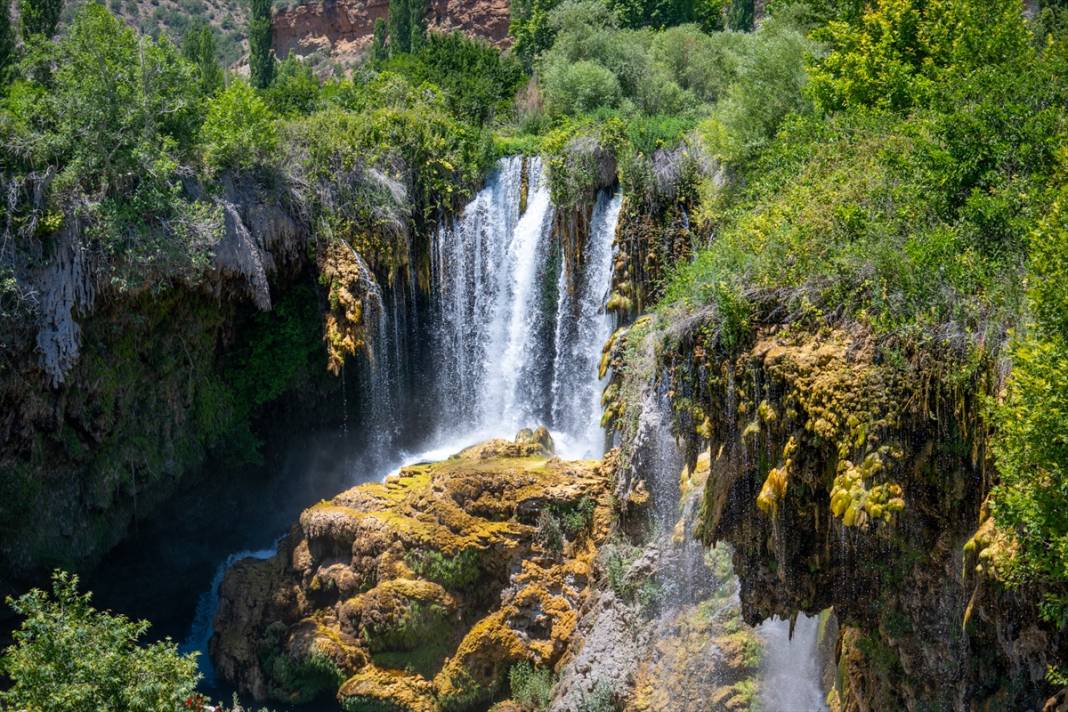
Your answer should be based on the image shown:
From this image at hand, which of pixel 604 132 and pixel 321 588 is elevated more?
pixel 604 132

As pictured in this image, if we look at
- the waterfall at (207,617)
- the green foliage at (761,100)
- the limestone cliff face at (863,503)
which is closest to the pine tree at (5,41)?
the waterfall at (207,617)

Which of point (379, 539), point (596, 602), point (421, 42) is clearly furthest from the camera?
point (421, 42)

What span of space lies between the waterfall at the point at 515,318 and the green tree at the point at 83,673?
34.0 ft

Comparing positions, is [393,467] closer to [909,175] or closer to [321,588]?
[321,588]

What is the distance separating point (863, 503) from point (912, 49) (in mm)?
10437

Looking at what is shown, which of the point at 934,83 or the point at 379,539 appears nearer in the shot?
the point at 934,83

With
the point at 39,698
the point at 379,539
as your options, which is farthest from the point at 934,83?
the point at 39,698

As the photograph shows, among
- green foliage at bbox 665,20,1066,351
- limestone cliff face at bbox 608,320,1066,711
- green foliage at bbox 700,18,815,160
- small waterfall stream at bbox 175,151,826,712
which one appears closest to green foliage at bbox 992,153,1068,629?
limestone cliff face at bbox 608,320,1066,711

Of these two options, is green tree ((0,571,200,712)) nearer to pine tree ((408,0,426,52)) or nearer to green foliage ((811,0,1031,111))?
green foliage ((811,0,1031,111))

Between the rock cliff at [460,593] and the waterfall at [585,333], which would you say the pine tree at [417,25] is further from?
the rock cliff at [460,593]

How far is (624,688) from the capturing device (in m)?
16.6

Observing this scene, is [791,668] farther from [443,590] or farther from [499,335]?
[499,335]

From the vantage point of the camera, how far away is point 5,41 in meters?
21.6

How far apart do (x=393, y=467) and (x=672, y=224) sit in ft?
25.3
